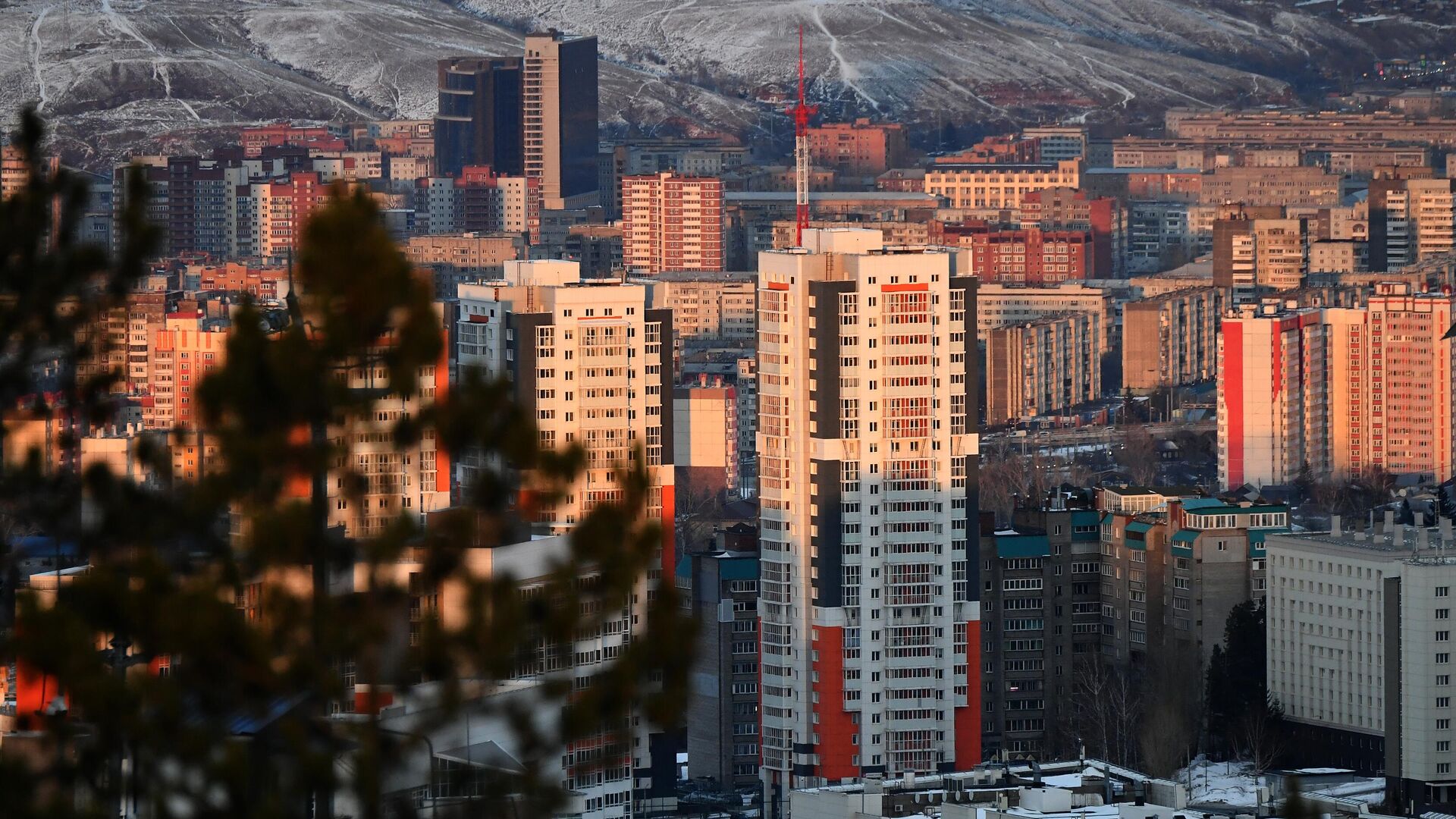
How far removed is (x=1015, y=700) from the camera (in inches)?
739

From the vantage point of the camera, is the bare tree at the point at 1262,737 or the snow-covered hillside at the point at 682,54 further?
the snow-covered hillside at the point at 682,54

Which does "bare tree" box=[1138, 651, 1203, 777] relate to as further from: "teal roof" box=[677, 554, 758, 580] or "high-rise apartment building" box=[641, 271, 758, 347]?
"high-rise apartment building" box=[641, 271, 758, 347]

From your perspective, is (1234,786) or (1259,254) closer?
(1234,786)

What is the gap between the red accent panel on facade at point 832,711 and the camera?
56.4ft

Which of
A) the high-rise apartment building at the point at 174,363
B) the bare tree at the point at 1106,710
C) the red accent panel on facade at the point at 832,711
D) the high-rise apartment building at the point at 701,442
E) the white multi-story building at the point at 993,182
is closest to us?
the red accent panel on facade at the point at 832,711

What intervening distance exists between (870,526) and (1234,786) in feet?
6.81

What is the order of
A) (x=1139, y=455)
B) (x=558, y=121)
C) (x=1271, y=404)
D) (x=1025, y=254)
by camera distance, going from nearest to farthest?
(x=1271, y=404), (x=1139, y=455), (x=1025, y=254), (x=558, y=121)

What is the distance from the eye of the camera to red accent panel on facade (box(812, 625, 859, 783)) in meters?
17.2

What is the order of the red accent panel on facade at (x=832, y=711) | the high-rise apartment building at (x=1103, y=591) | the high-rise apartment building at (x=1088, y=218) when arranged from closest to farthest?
the red accent panel on facade at (x=832, y=711)
the high-rise apartment building at (x=1103, y=591)
the high-rise apartment building at (x=1088, y=218)

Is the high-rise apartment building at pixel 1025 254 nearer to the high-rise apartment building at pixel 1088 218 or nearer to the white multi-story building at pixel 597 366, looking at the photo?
the high-rise apartment building at pixel 1088 218

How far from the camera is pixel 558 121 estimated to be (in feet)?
192

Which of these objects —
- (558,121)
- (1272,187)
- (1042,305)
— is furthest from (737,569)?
(558,121)

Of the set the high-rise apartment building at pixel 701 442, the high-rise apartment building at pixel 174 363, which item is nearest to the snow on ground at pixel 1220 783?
the high-rise apartment building at pixel 701 442

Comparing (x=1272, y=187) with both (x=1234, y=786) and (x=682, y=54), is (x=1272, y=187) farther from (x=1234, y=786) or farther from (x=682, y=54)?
(x=1234, y=786)
